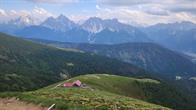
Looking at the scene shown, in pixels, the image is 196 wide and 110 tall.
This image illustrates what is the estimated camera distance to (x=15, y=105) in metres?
49.7

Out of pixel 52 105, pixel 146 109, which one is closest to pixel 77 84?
pixel 146 109

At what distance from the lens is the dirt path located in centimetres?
4706

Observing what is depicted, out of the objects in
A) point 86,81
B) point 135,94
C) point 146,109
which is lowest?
point 135,94

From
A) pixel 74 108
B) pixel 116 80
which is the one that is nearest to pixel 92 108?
pixel 74 108

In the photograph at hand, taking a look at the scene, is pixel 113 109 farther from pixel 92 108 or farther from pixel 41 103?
pixel 41 103

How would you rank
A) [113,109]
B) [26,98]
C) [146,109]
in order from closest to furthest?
[113,109] < [26,98] < [146,109]

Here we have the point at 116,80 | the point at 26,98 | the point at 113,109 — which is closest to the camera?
the point at 113,109

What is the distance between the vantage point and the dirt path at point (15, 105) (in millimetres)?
47062

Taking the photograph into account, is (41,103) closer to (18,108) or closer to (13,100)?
(18,108)

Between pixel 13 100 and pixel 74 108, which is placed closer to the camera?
pixel 74 108

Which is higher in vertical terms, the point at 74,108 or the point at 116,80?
the point at 74,108

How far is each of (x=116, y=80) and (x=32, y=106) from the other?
494ft

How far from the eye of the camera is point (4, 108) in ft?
159

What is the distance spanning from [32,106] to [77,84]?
86.7 metres
